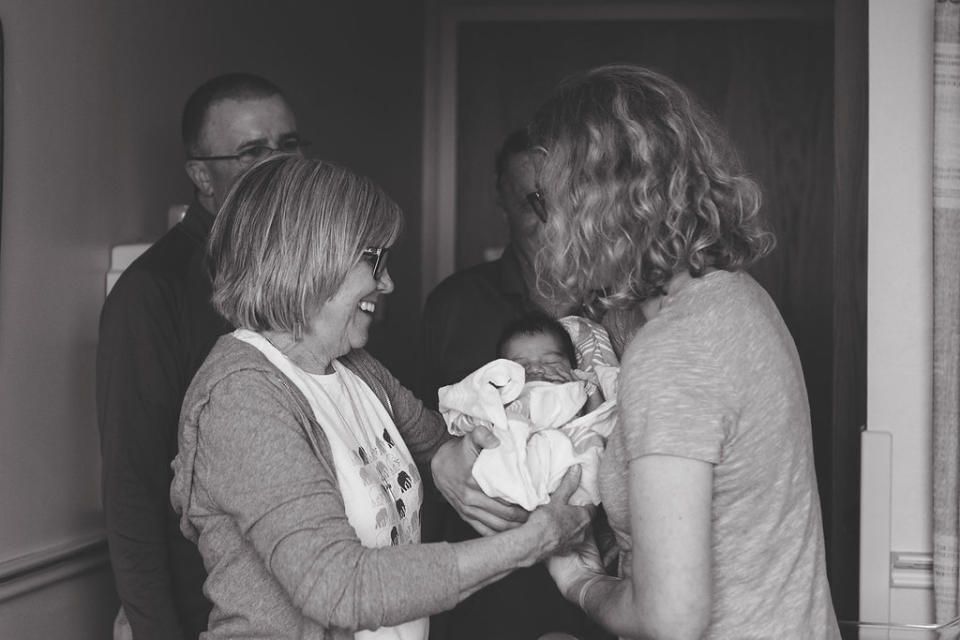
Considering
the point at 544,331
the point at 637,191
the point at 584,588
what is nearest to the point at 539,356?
the point at 544,331

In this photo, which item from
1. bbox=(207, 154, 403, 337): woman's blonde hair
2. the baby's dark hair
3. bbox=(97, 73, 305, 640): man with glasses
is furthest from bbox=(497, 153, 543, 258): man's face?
bbox=(207, 154, 403, 337): woman's blonde hair

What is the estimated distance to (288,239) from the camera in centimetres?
164

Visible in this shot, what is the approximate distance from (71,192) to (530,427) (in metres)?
1.17

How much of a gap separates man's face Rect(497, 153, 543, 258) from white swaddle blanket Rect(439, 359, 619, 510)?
3.11ft

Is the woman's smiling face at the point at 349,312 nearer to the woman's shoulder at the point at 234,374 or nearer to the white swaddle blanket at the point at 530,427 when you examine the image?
the woman's shoulder at the point at 234,374

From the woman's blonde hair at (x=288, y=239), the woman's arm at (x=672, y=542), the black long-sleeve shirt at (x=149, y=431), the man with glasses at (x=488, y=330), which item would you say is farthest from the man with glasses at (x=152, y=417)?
the woman's arm at (x=672, y=542)

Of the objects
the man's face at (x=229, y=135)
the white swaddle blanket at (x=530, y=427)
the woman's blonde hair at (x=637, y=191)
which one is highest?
the man's face at (x=229, y=135)

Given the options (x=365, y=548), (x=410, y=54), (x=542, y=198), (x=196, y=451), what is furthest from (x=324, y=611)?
(x=410, y=54)

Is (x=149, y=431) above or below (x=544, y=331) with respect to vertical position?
below

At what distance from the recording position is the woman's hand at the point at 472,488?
170 cm

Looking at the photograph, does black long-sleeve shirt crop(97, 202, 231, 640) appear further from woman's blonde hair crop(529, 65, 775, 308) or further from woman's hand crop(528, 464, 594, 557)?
woman's blonde hair crop(529, 65, 775, 308)

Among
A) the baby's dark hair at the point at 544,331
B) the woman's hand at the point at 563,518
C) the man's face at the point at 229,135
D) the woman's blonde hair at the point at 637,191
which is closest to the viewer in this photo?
the woman's blonde hair at the point at 637,191

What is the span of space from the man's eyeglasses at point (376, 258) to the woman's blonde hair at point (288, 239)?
0.02 meters

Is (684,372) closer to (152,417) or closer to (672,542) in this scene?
(672,542)
